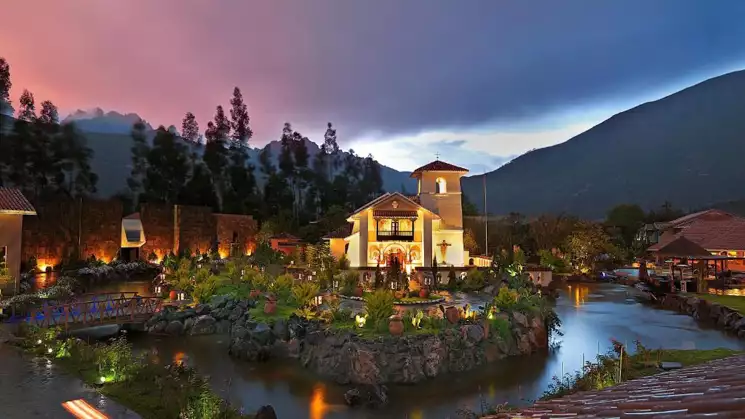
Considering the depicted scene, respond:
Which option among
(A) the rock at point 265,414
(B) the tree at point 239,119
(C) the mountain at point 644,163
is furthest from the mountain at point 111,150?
(A) the rock at point 265,414

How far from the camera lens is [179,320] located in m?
19.3

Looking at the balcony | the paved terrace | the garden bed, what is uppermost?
the balcony

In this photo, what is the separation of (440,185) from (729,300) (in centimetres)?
1674

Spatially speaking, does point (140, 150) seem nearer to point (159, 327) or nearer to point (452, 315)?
point (159, 327)

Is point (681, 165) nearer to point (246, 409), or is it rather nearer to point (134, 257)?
point (134, 257)

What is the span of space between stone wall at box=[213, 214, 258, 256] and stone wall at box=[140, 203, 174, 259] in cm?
443

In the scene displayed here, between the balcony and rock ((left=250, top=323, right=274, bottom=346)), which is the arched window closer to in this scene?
the balcony

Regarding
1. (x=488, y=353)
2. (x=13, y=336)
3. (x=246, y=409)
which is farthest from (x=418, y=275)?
(x=13, y=336)

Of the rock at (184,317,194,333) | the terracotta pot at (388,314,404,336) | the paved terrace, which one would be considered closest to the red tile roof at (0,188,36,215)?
the rock at (184,317,194,333)

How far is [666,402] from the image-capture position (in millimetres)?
3041

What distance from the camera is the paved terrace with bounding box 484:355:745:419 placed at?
2.56 m

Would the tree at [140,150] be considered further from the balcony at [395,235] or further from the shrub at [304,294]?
the shrub at [304,294]

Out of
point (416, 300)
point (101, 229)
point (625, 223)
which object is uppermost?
point (625, 223)

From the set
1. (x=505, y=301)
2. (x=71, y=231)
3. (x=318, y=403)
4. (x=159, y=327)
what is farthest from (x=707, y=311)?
(x=71, y=231)
